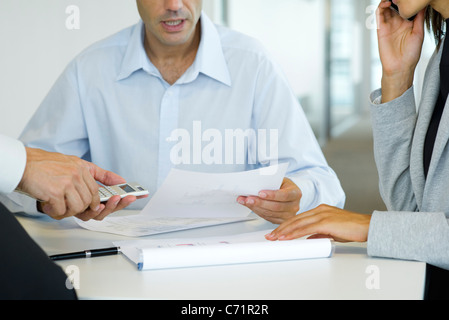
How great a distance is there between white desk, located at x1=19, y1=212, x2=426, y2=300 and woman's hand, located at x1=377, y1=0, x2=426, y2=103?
0.55 meters

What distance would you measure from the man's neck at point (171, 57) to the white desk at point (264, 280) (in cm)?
89

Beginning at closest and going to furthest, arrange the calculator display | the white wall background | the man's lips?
the calculator display, the man's lips, the white wall background

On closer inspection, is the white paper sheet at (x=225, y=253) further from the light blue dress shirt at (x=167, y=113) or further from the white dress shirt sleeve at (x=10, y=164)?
the light blue dress shirt at (x=167, y=113)

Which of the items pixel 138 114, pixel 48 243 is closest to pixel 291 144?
pixel 138 114

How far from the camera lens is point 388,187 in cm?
160

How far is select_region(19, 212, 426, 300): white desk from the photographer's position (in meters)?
0.97

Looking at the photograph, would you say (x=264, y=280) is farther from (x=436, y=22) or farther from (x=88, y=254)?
(x=436, y=22)

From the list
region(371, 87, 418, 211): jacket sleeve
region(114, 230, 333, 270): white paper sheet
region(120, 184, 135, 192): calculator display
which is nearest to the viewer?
region(114, 230, 333, 270): white paper sheet

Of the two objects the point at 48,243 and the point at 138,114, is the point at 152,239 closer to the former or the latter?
the point at 48,243

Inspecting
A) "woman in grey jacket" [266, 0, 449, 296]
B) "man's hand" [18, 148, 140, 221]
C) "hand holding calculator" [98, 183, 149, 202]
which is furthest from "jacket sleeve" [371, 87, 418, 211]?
"man's hand" [18, 148, 140, 221]

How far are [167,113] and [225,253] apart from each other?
2.97ft

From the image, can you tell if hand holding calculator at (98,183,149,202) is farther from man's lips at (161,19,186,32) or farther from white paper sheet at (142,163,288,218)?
man's lips at (161,19,186,32)

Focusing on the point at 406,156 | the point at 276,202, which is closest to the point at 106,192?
the point at 276,202
